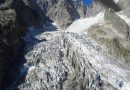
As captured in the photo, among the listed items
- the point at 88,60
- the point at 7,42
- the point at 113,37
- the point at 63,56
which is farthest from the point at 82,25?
the point at 7,42

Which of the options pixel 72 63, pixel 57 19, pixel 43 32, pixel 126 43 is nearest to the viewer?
pixel 72 63

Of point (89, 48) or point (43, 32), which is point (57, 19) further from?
point (89, 48)

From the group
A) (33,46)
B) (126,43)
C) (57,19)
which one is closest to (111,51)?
(126,43)

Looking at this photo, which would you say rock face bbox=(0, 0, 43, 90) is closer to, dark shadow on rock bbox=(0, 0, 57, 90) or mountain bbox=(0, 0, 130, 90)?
mountain bbox=(0, 0, 130, 90)

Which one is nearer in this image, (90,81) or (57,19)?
(90,81)

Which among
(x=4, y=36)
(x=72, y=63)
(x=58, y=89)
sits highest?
(x=4, y=36)

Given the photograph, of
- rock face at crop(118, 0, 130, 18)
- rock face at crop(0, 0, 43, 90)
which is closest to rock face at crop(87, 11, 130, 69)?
rock face at crop(118, 0, 130, 18)

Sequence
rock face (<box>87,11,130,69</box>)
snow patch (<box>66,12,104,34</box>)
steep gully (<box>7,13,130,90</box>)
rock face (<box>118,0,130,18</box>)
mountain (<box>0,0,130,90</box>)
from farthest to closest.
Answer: rock face (<box>118,0,130,18</box>) < snow patch (<box>66,12,104,34</box>) < rock face (<box>87,11,130,69</box>) < steep gully (<box>7,13,130,90</box>) < mountain (<box>0,0,130,90</box>)

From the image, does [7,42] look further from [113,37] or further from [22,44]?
[113,37]
